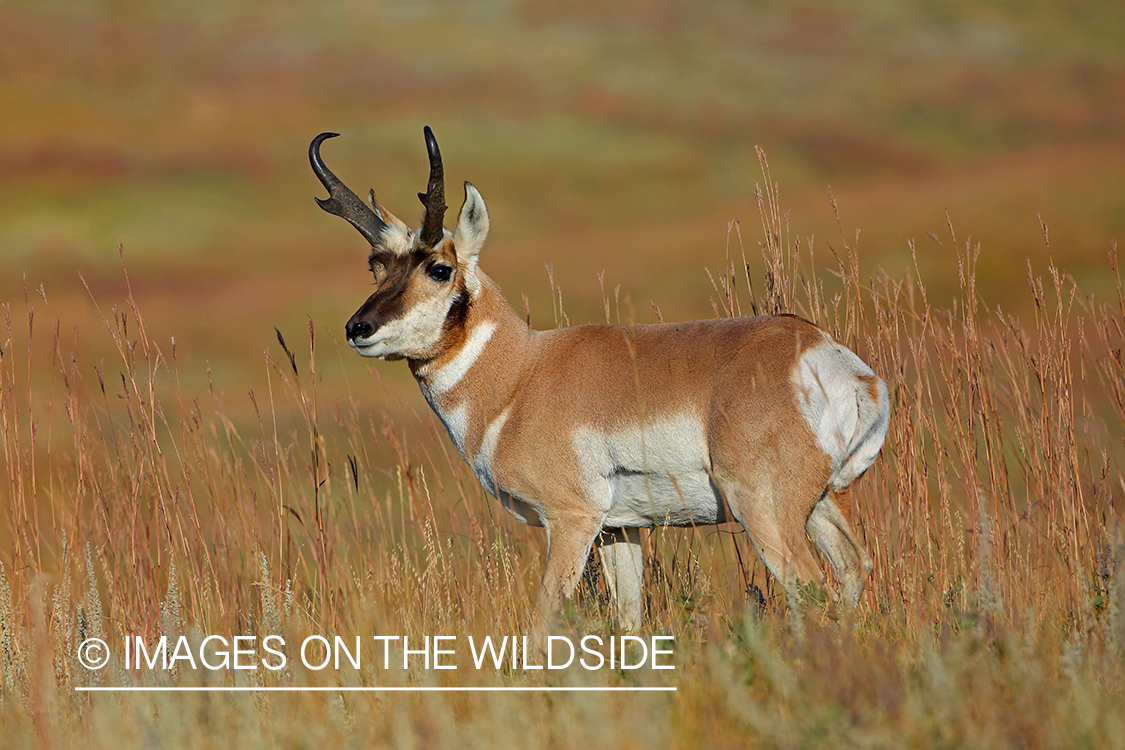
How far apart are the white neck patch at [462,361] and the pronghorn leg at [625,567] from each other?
3.60ft

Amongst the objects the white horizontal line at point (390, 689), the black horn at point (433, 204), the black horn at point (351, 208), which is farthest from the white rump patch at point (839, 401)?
the black horn at point (351, 208)

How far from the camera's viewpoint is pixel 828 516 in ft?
16.4

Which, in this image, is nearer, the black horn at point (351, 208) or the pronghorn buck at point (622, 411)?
the pronghorn buck at point (622, 411)

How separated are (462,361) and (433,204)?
805mm

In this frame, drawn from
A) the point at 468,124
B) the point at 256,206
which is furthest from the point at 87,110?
the point at 468,124

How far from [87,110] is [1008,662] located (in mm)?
63134

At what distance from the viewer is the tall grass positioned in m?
3.39

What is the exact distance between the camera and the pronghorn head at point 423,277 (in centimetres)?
513

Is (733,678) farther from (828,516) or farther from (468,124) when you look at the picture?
(468,124)

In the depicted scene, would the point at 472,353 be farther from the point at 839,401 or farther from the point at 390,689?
the point at 390,689

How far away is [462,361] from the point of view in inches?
213

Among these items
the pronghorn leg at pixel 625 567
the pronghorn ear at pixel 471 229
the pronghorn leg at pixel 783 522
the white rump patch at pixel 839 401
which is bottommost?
the pronghorn leg at pixel 625 567

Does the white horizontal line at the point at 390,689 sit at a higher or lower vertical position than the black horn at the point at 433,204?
lower

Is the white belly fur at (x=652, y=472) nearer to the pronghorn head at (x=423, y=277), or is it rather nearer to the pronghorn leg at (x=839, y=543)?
the pronghorn leg at (x=839, y=543)
